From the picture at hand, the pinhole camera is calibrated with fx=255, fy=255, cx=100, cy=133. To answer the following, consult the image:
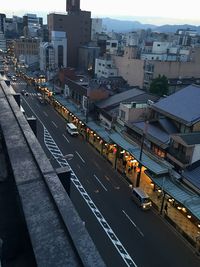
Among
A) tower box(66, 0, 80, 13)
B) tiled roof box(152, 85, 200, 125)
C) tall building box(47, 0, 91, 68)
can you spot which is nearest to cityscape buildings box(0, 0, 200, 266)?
tiled roof box(152, 85, 200, 125)

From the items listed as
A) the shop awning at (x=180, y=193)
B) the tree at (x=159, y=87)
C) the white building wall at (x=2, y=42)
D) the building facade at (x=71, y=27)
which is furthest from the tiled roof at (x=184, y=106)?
the white building wall at (x=2, y=42)

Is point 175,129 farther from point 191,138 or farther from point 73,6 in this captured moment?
point 73,6

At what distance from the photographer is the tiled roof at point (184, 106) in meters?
29.7

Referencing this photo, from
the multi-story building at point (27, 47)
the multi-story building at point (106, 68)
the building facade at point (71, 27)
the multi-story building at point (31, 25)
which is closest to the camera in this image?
the multi-story building at point (106, 68)

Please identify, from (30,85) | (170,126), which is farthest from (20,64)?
(170,126)

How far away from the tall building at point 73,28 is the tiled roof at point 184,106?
76.8m

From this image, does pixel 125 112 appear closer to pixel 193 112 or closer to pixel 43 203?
pixel 193 112

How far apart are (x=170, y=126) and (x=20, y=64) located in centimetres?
9607

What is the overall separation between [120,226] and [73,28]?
100639 mm

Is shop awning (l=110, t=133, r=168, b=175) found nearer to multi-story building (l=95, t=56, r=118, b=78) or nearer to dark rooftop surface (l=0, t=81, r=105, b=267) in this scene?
dark rooftop surface (l=0, t=81, r=105, b=267)

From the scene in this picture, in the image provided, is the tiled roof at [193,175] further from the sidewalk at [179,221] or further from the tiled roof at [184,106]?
the tiled roof at [184,106]

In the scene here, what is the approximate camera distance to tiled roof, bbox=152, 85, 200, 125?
29.7m

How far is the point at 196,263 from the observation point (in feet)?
68.1

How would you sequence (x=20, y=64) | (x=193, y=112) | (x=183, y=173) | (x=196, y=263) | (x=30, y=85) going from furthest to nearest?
(x=20, y=64) < (x=30, y=85) < (x=193, y=112) < (x=183, y=173) < (x=196, y=263)
